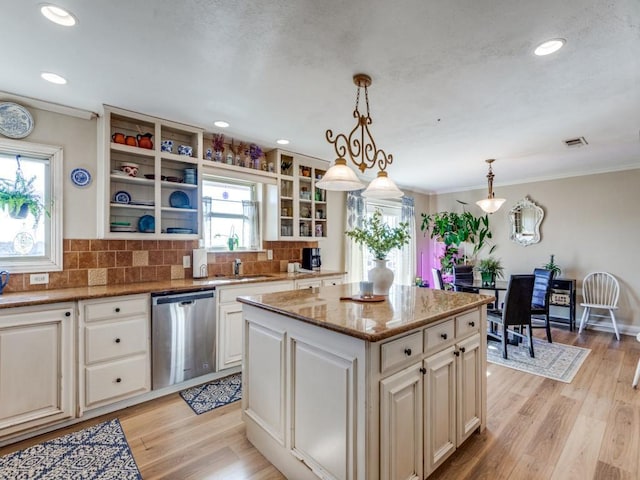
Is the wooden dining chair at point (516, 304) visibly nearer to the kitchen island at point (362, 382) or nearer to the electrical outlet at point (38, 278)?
the kitchen island at point (362, 382)

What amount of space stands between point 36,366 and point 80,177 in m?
1.57

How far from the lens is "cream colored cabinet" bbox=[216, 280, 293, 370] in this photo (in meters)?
3.10

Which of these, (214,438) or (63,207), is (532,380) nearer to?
(214,438)

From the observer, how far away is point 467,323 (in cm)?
209

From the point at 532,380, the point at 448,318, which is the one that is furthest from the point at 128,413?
the point at 532,380

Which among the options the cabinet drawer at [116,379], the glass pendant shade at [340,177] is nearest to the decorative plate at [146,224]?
the cabinet drawer at [116,379]

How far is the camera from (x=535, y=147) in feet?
12.4

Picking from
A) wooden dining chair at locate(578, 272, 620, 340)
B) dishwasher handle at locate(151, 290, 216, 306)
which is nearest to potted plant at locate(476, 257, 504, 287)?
wooden dining chair at locate(578, 272, 620, 340)

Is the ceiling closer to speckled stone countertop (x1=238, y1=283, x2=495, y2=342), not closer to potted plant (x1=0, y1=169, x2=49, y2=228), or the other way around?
potted plant (x1=0, y1=169, x2=49, y2=228)

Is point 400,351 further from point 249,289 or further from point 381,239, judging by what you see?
point 249,289

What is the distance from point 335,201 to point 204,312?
9.11 feet

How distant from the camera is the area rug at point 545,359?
3.29 metres

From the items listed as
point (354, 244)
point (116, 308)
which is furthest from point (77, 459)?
point (354, 244)

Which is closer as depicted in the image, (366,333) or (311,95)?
(366,333)
